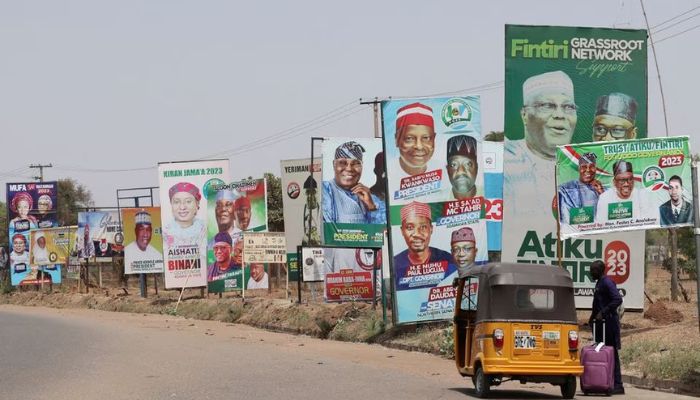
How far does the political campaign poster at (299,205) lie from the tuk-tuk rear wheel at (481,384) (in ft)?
92.7

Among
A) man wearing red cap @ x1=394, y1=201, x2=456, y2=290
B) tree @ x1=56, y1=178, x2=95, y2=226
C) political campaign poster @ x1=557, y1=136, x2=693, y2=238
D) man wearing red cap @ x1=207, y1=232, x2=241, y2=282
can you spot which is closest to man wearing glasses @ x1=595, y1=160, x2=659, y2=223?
political campaign poster @ x1=557, y1=136, x2=693, y2=238

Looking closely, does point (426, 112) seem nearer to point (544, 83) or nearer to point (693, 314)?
point (544, 83)

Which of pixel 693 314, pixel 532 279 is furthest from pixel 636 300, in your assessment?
pixel 532 279

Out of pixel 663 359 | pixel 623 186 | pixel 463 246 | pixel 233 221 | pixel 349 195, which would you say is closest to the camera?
pixel 663 359

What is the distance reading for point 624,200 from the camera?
829 inches

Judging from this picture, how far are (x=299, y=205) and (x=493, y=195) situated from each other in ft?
34.2

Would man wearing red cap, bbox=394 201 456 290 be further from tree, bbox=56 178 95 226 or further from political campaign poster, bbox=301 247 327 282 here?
tree, bbox=56 178 95 226

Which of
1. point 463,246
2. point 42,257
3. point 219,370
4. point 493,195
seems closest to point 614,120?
point 463,246

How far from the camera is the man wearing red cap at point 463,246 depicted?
88.1 ft

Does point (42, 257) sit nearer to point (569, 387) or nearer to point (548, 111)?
point (548, 111)

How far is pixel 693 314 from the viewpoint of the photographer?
24.5m

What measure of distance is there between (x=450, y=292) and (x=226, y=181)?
26.2 metres

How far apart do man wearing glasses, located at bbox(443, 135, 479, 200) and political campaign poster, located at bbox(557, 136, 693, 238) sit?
5.41 m

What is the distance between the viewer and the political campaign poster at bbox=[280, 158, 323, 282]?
146 feet
